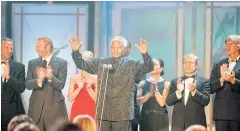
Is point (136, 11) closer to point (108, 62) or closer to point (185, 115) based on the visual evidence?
point (108, 62)

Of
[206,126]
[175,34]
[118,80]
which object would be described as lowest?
[206,126]

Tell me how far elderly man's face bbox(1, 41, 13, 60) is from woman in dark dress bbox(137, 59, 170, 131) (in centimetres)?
99

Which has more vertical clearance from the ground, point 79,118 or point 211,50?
point 211,50

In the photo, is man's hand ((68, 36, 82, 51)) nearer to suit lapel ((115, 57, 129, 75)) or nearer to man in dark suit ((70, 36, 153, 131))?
man in dark suit ((70, 36, 153, 131))

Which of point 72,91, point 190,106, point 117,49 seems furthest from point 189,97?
point 72,91

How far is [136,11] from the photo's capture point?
4.13m

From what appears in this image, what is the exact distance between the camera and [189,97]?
411 cm

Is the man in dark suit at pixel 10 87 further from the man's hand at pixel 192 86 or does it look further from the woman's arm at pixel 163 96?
the man's hand at pixel 192 86

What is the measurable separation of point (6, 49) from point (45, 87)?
405mm

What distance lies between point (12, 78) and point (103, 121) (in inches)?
30.2

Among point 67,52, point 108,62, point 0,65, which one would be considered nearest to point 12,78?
point 0,65

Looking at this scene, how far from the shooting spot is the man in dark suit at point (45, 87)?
165 inches

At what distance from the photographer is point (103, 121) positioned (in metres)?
4.11

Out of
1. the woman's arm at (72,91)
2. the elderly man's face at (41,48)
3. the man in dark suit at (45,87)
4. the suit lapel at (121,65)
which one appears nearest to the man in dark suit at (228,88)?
the suit lapel at (121,65)
